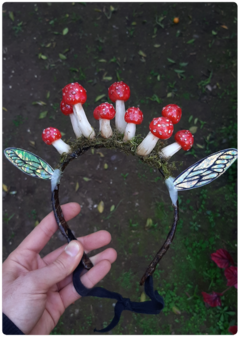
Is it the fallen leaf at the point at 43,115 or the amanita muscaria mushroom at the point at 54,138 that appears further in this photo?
the fallen leaf at the point at 43,115

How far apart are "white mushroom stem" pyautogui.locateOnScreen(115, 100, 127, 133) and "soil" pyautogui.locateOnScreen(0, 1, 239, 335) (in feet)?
3.46

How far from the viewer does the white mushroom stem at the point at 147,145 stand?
1406 mm

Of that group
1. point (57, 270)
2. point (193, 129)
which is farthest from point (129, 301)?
point (193, 129)

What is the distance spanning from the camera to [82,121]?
4.76 ft

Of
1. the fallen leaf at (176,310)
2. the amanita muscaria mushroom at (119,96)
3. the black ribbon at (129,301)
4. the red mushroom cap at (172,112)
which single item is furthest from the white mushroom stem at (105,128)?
the fallen leaf at (176,310)

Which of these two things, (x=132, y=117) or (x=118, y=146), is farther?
(x=118, y=146)

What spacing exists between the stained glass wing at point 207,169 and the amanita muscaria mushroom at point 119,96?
19.2 inches

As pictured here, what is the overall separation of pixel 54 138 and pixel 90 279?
3.31ft

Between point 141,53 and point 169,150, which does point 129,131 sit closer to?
point 169,150

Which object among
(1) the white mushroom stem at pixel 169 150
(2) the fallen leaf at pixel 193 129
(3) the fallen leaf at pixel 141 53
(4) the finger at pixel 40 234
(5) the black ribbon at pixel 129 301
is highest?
(3) the fallen leaf at pixel 141 53

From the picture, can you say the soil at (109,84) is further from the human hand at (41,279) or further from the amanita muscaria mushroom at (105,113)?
the amanita muscaria mushroom at (105,113)

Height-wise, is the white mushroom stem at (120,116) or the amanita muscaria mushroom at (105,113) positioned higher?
the amanita muscaria mushroom at (105,113)

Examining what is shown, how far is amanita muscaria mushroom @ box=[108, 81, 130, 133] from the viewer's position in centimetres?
143

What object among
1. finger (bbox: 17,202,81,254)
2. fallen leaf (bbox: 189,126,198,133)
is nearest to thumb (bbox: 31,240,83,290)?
finger (bbox: 17,202,81,254)
